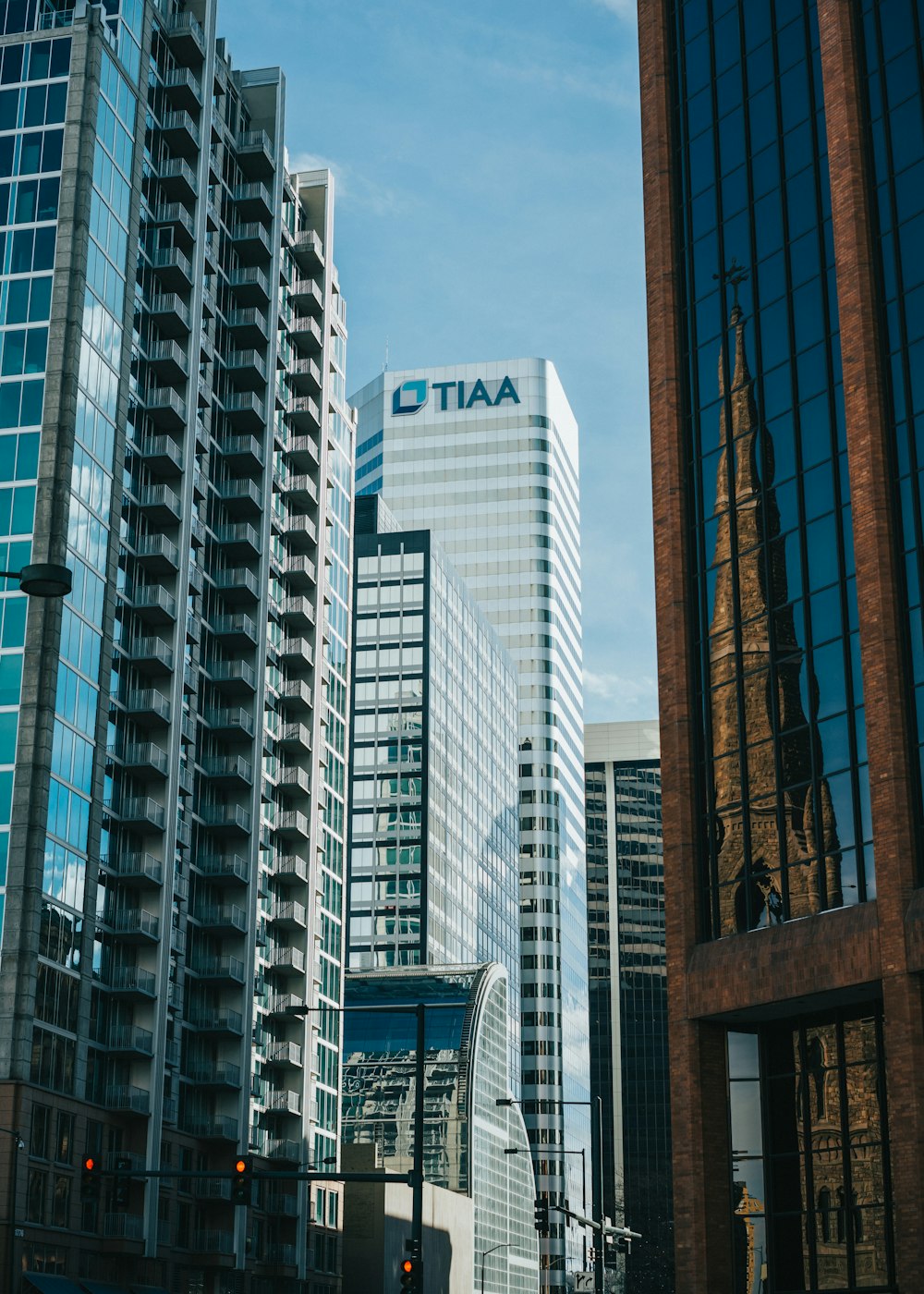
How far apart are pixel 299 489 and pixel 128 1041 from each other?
4003cm

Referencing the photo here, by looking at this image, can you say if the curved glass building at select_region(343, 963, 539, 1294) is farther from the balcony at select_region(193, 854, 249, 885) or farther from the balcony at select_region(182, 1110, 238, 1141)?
the balcony at select_region(182, 1110, 238, 1141)

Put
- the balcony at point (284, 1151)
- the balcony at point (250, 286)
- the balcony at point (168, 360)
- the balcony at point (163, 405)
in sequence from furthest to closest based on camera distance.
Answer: the balcony at point (250, 286) → the balcony at point (284, 1151) → the balcony at point (168, 360) → the balcony at point (163, 405)

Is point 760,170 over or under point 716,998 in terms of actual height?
over

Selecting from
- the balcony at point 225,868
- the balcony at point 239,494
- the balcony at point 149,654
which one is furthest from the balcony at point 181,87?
the balcony at point 225,868

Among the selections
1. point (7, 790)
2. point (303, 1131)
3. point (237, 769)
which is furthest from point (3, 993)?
point (303, 1131)

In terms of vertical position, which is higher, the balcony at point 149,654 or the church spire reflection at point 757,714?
the balcony at point 149,654

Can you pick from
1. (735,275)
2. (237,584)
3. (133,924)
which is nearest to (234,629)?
(237,584)

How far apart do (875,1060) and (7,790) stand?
38724mm

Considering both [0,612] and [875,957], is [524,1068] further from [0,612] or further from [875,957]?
[875,957]

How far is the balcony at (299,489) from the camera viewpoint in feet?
344

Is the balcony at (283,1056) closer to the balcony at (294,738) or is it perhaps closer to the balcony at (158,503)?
the balcony at (294,738)

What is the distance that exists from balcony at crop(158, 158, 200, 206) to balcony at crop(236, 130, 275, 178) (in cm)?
1139

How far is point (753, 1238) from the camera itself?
5000cm

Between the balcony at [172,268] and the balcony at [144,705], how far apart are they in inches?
888
